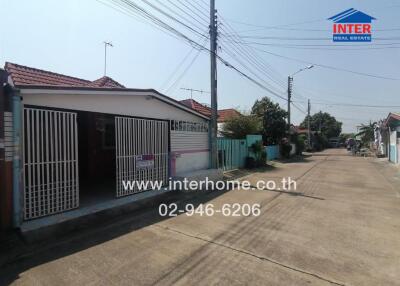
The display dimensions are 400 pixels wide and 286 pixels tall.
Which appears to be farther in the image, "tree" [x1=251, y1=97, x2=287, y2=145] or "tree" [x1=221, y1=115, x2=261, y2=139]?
"tree" [x1=251, y1=97, x2=287, y2=145]

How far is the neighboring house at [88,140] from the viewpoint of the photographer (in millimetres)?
5285

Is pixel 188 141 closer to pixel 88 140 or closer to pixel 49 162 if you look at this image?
pixel 88 140

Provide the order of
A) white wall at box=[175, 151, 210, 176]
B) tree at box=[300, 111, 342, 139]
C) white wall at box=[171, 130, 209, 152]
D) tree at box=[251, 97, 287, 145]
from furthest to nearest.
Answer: tree at box=[300, 111, 342, 139] < tree at box=[251, 97, 287, 145] < white wall at box=[175, 151, 210, 176] < white wall at box=[171, 130, 209, 152]

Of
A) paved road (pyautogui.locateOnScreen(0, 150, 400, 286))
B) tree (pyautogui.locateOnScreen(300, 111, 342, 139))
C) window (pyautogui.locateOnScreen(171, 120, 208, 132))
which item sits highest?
tree (pyautogui.locateOnScreen(300, 111, 342, 139))

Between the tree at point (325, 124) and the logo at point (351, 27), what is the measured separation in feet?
177

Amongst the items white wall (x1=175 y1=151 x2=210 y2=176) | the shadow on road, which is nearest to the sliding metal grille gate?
the shadow on road

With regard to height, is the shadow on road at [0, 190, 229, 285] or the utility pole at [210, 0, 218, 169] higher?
the utility pole at [210, 0, 218, 169]

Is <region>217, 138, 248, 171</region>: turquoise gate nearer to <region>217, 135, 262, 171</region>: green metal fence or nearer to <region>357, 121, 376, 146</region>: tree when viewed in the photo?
<region>217, 135, 262, 171</region>: green metal fence

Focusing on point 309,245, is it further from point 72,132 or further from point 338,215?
point 72,132

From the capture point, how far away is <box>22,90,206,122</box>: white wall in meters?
5.63

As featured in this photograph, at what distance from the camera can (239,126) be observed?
55.2ft

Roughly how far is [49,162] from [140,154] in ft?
9.28

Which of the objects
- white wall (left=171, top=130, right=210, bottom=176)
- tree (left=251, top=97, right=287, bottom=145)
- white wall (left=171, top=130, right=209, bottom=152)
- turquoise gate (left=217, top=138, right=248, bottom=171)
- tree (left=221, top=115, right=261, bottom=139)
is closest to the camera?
white wall (left=171, top=130, right=209, bottom=152)

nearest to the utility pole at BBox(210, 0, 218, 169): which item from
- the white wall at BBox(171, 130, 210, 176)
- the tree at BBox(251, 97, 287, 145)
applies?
the white wall at BBox(171, 130, 210, 176)
